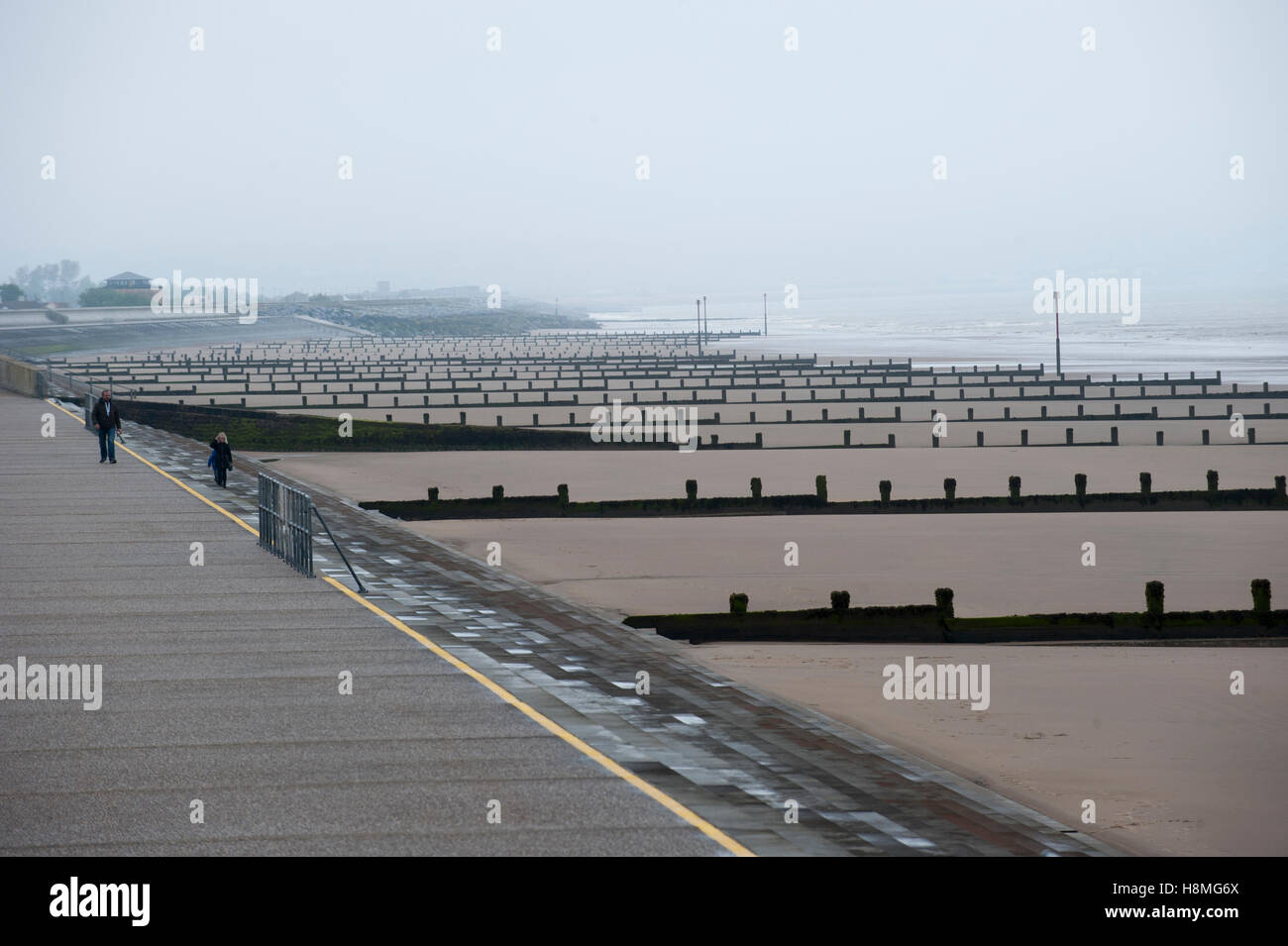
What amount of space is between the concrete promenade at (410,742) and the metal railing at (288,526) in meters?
0.45

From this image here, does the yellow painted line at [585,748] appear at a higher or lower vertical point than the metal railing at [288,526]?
lower

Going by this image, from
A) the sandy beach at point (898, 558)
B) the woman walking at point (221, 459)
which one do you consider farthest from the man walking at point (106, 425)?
the sandy beach at point (898, 558)

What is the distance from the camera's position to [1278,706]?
56.0 feet

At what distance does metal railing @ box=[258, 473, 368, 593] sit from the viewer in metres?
21.6

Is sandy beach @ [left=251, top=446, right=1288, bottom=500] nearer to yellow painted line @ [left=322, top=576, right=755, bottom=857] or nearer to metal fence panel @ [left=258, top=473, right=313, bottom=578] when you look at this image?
metal fence panel @ [left=258, top=473, right=313, bottom=578]

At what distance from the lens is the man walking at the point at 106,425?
1385 inches

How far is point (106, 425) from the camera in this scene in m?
35.2

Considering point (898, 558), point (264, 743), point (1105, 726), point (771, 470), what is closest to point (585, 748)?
point (264, 743)

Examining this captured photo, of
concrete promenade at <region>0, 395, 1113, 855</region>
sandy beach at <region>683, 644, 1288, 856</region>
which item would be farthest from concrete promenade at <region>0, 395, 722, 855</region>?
sandy beach at <region>683, 644, 1288, 856</region>

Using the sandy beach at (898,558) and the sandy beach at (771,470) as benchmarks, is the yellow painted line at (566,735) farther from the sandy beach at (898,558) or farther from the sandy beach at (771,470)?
the sandy beach at (771,470)
